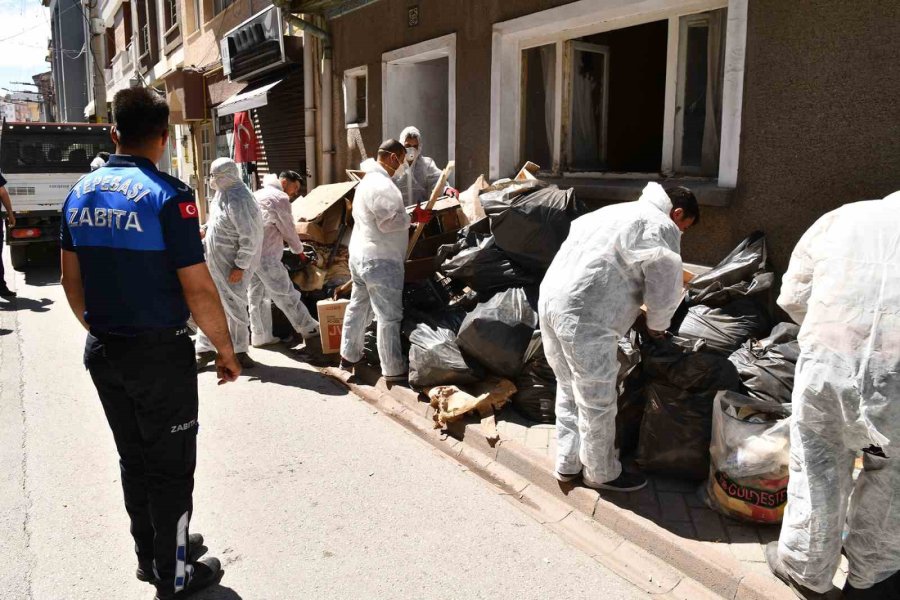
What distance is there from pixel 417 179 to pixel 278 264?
5.72 feet

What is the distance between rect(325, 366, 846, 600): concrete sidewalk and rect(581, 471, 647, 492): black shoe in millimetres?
33

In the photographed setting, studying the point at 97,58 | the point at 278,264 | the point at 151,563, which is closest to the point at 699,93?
the point at 278,264

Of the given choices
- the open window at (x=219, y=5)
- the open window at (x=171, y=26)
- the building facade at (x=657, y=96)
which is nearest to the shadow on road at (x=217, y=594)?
the building facade at (x=657, y=96)

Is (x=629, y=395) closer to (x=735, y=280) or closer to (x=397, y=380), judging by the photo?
(x=735, y=280)

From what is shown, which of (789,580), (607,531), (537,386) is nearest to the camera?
(789,580)

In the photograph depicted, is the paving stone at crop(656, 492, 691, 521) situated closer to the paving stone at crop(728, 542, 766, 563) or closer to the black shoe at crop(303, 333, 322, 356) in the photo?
the paving stone at crop(728, 542, 766, 563)

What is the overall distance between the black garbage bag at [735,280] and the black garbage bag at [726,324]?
5cm

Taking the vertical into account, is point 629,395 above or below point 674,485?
above

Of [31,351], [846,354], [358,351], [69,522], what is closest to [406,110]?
[358,351]

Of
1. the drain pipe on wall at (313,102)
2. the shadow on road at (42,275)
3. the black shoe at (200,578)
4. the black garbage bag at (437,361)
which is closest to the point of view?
the black shoe at (200,578)

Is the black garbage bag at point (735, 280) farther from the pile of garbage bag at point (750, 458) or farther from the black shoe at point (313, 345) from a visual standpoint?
the black shoe at point (313, 345)

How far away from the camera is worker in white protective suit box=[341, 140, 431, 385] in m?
5.10

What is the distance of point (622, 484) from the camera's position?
352 centimetres

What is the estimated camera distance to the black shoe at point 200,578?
2.80 m
